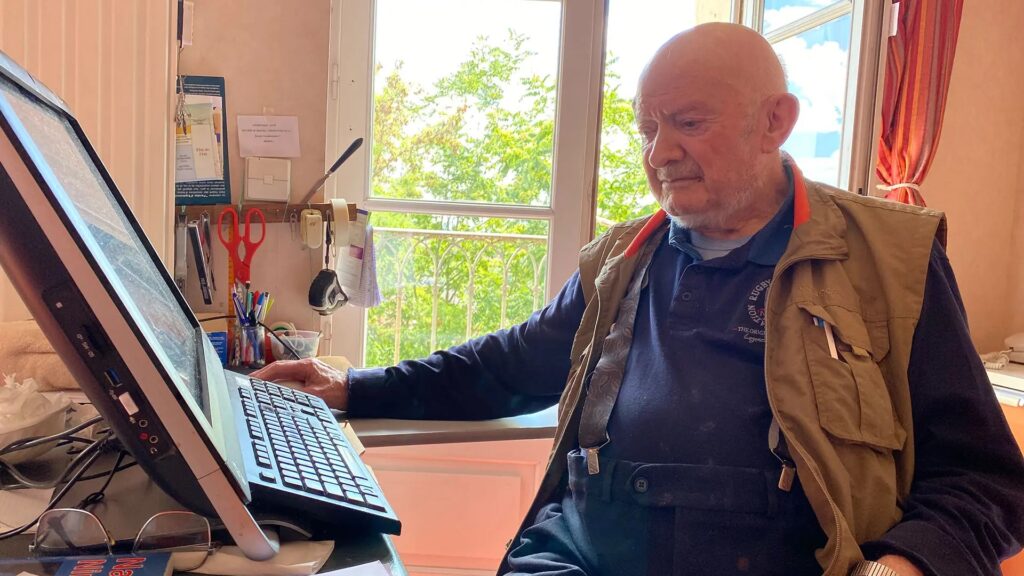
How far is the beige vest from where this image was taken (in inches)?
41.3

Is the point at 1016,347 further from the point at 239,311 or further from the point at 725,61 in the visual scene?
the point at 239,311

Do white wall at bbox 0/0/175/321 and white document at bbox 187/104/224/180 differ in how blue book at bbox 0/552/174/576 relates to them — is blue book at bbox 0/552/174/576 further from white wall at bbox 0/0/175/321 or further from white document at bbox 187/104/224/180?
white document at bbox 187/104/224/180

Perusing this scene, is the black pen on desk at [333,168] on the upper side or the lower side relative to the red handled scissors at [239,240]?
upper

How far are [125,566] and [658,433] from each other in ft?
2.50

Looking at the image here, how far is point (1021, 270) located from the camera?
302 cm

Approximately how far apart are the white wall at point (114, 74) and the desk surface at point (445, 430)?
64 cm

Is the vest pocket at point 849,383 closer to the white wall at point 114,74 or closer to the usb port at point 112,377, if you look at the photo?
the usb port at point 112,377

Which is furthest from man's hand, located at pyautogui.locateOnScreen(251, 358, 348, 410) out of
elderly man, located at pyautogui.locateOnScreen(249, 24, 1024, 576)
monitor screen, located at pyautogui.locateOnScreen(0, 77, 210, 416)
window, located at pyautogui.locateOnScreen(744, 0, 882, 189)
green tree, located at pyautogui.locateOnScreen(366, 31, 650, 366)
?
window, located at pyautogui.locateOnScreen(744, 0, 882, 189)

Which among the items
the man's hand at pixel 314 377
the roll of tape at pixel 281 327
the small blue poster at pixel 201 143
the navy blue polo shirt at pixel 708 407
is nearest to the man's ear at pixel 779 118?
the navy blue polo shirt at pixel 708 407

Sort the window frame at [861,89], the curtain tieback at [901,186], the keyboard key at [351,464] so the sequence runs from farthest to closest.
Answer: the curtain tieback at [901,186]
the window frame at [861,89]
the keyboard key at [351,464]

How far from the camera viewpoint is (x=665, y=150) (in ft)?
4.27

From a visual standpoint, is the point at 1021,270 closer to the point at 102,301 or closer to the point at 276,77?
the point at 276,77

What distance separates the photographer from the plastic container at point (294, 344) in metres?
1.94

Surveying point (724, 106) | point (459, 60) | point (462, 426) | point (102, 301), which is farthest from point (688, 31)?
point (459, 60)
